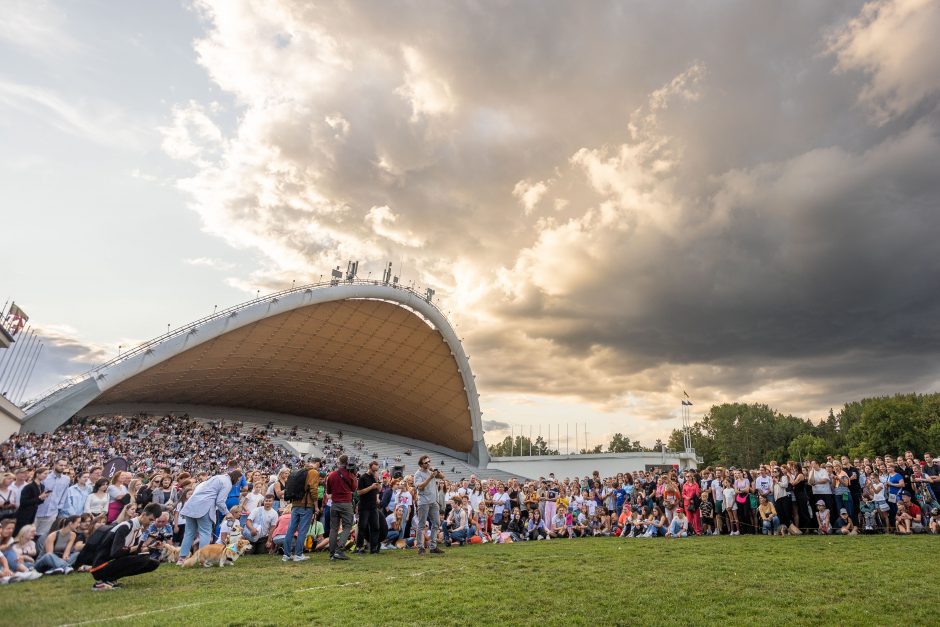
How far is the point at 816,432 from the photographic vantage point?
92438mm

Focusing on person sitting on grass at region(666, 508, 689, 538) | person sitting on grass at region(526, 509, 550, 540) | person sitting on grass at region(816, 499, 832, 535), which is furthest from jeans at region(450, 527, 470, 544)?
person sitting on grass at region(816, 499, 832, 535)

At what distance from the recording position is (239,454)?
37250 millimetres

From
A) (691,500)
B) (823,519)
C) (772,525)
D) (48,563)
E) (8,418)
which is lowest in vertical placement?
(48,563)

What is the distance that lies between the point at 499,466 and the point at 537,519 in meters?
32.5

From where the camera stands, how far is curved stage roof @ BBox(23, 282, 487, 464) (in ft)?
102

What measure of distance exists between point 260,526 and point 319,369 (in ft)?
115

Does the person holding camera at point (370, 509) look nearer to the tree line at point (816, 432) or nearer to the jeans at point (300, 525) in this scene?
the jeans at point (300, 525)

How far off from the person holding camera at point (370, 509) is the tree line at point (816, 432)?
199 feet

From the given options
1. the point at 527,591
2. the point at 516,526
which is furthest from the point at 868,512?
the point at 527,591

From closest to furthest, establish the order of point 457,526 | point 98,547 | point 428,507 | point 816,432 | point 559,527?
point 98,547 < point 428,507 < point 457,526 < point 559,527 < point 816,432

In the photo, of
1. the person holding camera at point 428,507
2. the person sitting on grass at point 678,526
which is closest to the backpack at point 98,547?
the person holding camera at point 428,507

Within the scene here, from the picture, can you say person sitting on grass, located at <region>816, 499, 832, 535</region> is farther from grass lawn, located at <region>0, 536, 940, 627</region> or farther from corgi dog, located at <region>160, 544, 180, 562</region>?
corgi dog, located at <region>160, 544, 180, 562</region>

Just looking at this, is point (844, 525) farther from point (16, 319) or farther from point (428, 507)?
point (16, 319)

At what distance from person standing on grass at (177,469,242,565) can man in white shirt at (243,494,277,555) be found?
1.04 metres
